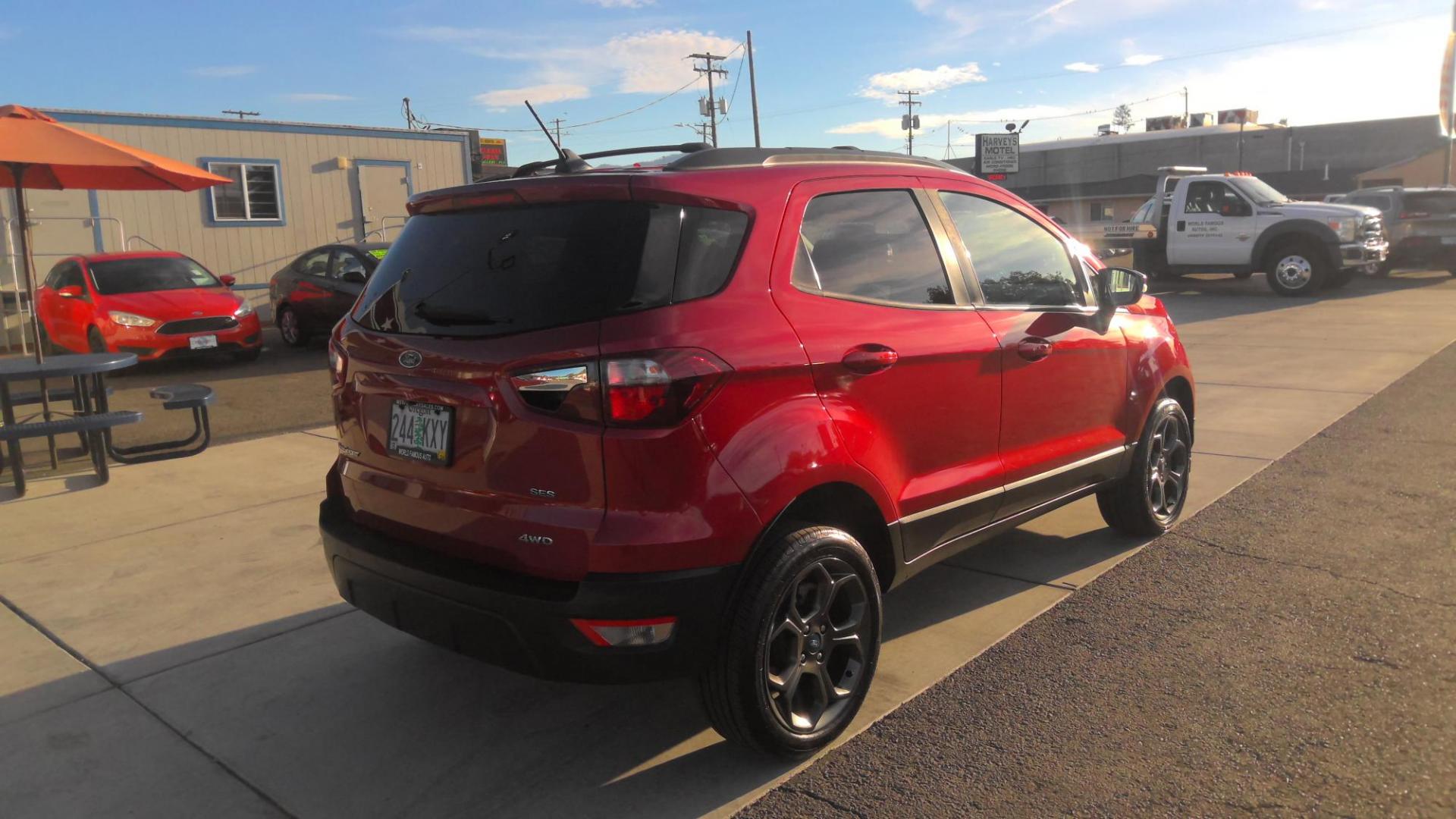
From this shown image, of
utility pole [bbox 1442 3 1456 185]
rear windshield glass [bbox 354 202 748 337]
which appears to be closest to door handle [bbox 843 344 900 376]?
rear windshield glass [bbox 354 202 748 337]

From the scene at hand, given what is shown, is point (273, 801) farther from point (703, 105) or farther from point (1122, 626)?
point (703, 105)

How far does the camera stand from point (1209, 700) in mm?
3439

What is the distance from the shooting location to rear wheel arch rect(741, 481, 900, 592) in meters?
3.03

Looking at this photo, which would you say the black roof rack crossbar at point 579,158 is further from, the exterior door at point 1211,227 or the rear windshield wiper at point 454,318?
the exterior door at point 1211,227

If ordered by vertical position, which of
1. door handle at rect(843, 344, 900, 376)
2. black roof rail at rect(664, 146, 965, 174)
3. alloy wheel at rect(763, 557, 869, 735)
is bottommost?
alloy wheel at rect(763, 557, 869, 735)

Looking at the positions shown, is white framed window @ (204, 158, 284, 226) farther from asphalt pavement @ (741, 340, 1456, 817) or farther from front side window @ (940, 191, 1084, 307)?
asphalt pavement @ (741, 340, 1456, 817)

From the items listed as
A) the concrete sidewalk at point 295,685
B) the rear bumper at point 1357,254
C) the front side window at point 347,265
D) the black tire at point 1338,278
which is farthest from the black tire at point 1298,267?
the front side window at point 347,265

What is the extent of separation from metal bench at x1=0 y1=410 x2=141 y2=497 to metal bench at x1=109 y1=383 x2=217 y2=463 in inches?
13.8

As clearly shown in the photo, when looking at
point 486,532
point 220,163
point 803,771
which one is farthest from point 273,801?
point 220,163

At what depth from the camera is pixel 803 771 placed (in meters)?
3.11

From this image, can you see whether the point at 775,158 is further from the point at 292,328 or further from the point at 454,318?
the point at 292,328

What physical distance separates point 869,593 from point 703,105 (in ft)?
193

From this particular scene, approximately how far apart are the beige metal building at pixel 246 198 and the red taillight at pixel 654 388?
54.9ft

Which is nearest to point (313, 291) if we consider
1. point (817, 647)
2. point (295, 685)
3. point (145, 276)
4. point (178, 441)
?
point (145, 276)
